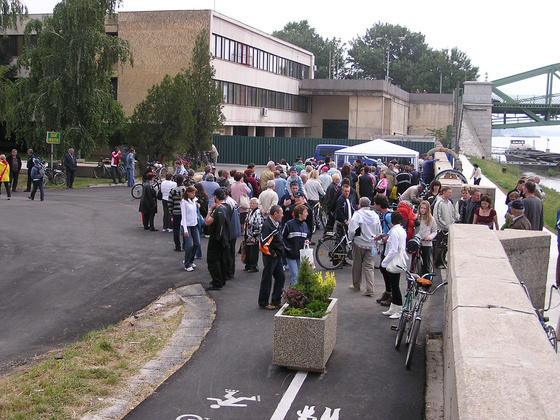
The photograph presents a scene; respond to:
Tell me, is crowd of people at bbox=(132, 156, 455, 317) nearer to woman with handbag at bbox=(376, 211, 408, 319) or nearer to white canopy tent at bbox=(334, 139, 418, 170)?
woman with handbag at bbox=(376, 211, 408, 319)

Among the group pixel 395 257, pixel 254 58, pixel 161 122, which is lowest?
pixel 395 257

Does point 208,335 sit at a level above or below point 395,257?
below

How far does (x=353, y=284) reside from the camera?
38.0ft

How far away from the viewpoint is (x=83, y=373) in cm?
734

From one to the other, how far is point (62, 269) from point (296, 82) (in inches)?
2052

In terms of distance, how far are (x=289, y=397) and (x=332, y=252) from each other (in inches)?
270

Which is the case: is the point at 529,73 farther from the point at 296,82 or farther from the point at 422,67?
the point at 296,82

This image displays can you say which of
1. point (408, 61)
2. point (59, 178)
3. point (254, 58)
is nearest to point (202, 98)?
point (59, 178)

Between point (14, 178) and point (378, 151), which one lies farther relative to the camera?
point (14, 178)

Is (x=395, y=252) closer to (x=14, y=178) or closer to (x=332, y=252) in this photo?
(x=332, y=252)

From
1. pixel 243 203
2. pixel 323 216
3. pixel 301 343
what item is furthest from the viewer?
pixel 323 216

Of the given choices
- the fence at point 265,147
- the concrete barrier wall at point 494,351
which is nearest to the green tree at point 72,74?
the fence at point 265,147

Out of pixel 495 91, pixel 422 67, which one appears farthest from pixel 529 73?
pixel 422 67

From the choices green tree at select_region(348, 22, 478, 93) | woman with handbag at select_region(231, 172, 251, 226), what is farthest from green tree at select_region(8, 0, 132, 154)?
green tree at select_region(348, 22, 478, 93)
